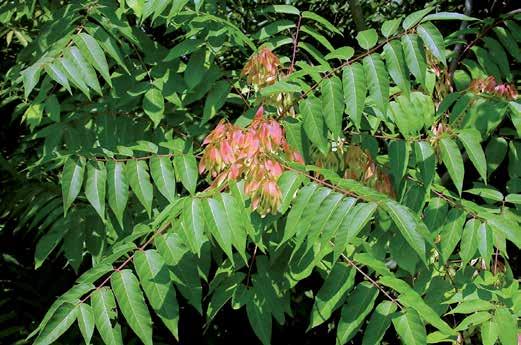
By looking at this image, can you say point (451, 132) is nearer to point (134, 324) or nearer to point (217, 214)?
point (217, 214)

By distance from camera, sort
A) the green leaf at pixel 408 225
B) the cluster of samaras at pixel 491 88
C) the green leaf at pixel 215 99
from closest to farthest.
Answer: the green leaf at pixel 408 225, the green leaf at pixel 215 99, the cluster of samaras at pixel 491 88

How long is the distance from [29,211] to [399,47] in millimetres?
1705

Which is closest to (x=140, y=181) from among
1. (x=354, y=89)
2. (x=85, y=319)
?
(x=85, y=319)

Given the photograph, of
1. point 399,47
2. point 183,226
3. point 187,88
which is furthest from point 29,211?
point 399,47

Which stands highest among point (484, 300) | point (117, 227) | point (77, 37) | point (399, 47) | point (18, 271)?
point (77, 37)

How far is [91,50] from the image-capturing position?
6.98ft

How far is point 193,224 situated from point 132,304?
288 millimetres

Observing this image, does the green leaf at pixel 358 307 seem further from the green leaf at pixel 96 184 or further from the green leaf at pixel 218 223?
the green leaf at pixel 96 184

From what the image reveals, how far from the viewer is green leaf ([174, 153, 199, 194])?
2.01 metres

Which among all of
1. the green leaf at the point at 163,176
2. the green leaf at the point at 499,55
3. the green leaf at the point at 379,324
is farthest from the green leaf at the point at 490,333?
the green leaf at the point at 499,55

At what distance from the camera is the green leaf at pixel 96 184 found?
2.02 meters

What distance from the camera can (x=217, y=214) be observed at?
161 centimetres

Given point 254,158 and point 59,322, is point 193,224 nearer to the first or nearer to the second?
point 254,158

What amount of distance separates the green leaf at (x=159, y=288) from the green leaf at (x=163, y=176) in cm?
31
